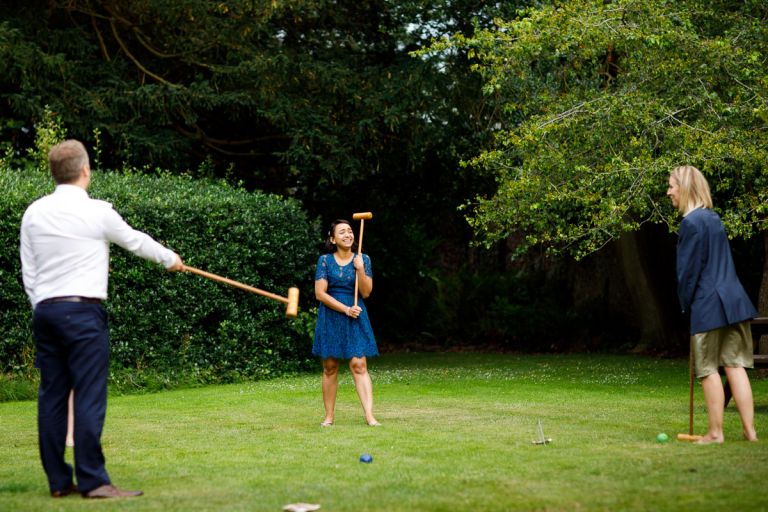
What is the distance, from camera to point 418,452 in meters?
7.86

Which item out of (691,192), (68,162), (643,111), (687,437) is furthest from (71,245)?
(643,111)

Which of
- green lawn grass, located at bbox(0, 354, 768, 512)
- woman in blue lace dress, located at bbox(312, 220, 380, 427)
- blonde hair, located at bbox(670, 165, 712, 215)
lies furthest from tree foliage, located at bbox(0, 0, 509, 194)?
blonde hair, located at bbox(670, 165, 712, 215)

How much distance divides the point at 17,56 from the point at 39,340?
11.0 meters

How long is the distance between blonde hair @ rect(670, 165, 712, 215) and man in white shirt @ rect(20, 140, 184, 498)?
3837 millimetres

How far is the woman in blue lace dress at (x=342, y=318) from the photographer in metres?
9.73

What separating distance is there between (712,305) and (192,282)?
8437 mm

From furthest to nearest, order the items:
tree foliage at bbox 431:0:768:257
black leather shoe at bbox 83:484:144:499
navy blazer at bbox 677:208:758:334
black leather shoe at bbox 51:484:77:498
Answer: tree foliage at bbox 431:0:768:257 → navy blazer at bbox 677:208:758:334 → black leather shoe at bbox 51:484:77:498 → black leather shoe at bbox 83:484:144:499

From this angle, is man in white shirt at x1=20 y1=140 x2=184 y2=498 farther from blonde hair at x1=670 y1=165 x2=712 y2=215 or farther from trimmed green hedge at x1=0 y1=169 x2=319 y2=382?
trimmed green hedge at x1=0 y1=169 x2=319 y2=382

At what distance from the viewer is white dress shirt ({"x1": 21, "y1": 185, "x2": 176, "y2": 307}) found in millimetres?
6277

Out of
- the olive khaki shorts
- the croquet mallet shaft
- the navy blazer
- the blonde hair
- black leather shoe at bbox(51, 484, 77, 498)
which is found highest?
the blonde hair

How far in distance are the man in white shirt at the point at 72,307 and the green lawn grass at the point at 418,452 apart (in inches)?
10.5

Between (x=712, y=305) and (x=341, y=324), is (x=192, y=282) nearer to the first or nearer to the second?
(x=341, y=324)

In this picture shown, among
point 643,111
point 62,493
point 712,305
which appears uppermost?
point 643,111

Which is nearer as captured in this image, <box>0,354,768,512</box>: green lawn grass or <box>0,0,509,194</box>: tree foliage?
<box>0,354,768,512</box>: green lawn grass
